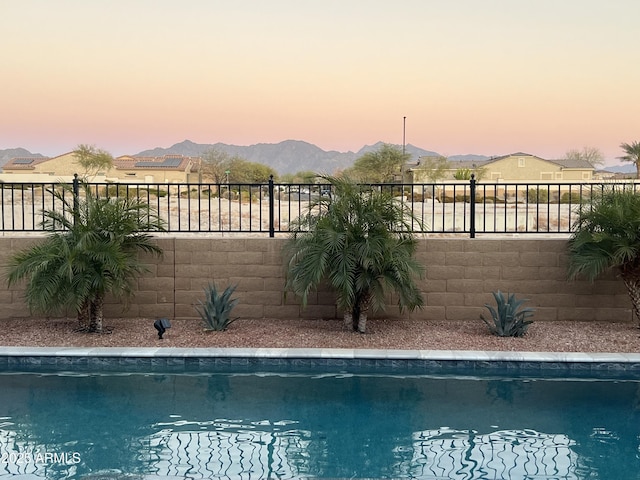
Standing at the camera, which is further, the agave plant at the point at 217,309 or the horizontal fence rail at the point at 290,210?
the horizontal fence rail at the point at 290,210

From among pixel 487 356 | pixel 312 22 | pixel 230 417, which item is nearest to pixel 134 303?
pixel 230 417

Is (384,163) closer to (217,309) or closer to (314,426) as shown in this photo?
(217,309)

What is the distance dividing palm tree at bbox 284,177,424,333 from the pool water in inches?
48.7

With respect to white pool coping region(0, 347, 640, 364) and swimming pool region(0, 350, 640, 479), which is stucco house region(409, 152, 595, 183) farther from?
swimming pool region(0, 350, 640, 479)

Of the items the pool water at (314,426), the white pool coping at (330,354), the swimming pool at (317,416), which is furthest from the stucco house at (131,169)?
the pool water at (314,426)

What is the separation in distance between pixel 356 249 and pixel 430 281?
5.00ft

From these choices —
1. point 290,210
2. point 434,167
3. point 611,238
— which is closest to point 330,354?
point 611,238

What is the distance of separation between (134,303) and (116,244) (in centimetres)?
125

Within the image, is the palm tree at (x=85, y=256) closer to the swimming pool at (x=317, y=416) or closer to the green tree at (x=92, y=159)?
the swimming pool at (x=317, y=416)

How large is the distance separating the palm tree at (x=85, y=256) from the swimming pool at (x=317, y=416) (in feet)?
2.75

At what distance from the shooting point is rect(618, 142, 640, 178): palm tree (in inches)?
1940

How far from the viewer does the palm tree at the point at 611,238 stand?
725 centimetres

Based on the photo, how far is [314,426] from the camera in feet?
16.8

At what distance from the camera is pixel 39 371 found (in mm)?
6633
